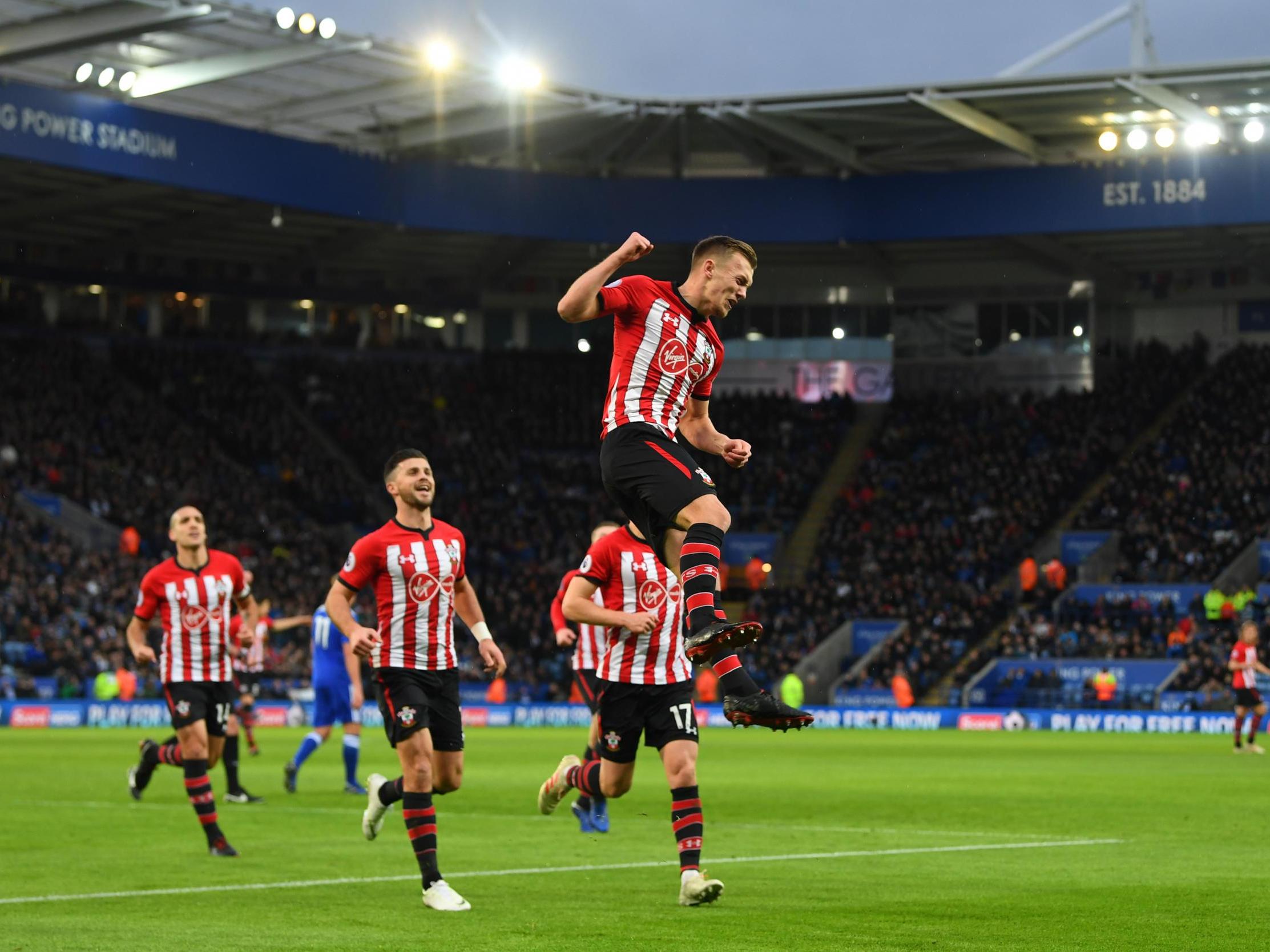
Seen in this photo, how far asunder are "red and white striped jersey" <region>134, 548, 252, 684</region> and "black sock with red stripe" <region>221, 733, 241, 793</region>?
4.86 metres

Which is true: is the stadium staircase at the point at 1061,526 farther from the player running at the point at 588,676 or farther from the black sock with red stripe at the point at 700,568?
the black sock with red stripe at the point at 700,568

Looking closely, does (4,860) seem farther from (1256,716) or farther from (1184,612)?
(1184,612)

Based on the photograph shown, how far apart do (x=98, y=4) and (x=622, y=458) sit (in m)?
31.3

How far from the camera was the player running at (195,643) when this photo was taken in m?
14.1

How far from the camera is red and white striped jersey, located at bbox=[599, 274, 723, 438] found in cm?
907

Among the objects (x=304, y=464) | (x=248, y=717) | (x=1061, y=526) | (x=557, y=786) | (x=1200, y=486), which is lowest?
(x=248, y=717)

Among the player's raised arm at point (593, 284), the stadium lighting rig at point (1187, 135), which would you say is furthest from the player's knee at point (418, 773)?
the stadium lighting rig at point (1187, 135)

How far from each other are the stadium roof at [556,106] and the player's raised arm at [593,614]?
90.9ft

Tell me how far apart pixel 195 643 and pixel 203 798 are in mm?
1288

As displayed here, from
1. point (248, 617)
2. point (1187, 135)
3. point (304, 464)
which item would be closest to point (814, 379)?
point (304, 464)

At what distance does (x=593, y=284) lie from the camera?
336 inches

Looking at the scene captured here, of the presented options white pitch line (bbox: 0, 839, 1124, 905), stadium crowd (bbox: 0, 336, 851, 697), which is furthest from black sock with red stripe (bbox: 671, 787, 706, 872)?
stadium crowd (bbox: 0, 336, 851, 697)

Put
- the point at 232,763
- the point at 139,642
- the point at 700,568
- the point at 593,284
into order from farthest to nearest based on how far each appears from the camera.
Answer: the point at 232,763
the point at 139,642
the point at 700,568
the point at 593,284

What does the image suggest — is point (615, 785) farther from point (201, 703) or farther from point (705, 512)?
point (201, 703)
